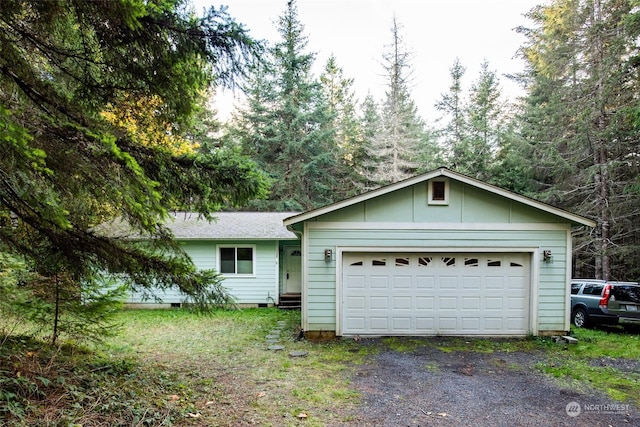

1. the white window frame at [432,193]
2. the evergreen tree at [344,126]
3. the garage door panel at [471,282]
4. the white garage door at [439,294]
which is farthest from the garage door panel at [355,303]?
the evergreen tree at [344,126]

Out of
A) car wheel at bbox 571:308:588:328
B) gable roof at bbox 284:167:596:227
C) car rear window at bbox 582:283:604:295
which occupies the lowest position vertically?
car wheel at bbox 571:308:588:328

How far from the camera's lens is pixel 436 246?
7.96 meters

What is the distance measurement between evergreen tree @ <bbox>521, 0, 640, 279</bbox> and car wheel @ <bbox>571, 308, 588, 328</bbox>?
4011mm

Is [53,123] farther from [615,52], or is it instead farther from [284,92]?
[284,92]

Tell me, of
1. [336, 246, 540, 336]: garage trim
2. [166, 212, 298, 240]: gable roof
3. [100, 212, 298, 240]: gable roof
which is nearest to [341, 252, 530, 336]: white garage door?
[336, 246, 540, 336]: garage trim

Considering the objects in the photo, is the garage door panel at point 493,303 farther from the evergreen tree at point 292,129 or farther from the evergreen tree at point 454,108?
the evergreen tree at point 454,108

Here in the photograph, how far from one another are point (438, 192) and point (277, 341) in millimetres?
4652

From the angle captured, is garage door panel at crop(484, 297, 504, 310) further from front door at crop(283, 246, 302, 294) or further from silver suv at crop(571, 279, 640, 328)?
front door at crop(283, 246, 302, 294)

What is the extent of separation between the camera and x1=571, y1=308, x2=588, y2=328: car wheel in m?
9.73

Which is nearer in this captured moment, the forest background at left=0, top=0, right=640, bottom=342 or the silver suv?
the forest background at left=0, top=0, right=640, bottom=342

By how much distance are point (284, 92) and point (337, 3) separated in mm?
7561

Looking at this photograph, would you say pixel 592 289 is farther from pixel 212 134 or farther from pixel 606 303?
pixel 212 134

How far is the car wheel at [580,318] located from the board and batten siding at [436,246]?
252 centimetres

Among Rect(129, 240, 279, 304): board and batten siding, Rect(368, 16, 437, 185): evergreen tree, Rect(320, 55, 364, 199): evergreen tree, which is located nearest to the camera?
Rect(129, 240, 279, 304): board and batten siding
